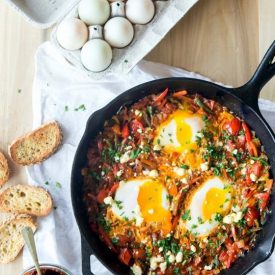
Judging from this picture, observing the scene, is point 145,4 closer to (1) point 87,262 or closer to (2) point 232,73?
(2) point 232,73

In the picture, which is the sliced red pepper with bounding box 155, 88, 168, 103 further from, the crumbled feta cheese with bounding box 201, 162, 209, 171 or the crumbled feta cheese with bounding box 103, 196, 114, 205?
the crumbled feta cheese with bounding box 103, 196, 114, 205

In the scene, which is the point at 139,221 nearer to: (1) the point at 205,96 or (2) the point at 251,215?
(2) the point at 251,215

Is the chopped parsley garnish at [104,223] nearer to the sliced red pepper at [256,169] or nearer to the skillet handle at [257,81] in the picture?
the sliced red pepper at [256,169]

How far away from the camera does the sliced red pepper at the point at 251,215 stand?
→ 3.19m

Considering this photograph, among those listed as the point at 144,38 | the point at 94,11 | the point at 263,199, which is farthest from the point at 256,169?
the point at 94,11

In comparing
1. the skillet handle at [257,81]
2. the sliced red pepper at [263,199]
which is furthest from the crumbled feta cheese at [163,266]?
the skillet handle at [257,81]

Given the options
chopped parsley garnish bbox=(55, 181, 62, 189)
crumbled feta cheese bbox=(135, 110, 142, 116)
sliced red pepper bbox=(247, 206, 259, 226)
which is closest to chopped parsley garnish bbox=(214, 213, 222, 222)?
sliced red pepper bbox=(247, 206, 259, 226)

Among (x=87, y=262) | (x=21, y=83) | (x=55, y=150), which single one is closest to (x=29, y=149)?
(x=55, y=150)

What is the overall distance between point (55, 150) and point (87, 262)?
716mm

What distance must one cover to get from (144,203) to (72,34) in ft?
Answer: 3.24

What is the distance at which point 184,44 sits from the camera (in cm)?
345

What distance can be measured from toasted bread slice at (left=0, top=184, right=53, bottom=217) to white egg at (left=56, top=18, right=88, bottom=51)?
83 cm

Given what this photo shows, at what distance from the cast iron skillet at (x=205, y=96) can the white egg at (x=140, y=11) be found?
39 centimetres

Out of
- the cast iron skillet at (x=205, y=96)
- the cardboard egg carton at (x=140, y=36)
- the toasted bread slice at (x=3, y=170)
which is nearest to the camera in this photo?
the cast iron skillet at (x=205, y=96)
